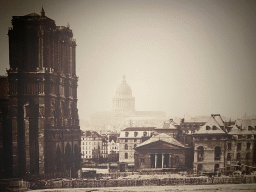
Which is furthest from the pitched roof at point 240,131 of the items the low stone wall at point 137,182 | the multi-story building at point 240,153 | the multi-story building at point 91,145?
the multi-story building at point 91,145

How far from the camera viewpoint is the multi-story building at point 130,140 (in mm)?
40594

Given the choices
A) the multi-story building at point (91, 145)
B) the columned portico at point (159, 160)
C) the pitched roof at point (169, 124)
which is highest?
the pitched roof at point (169, 124)

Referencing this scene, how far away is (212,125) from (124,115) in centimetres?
858

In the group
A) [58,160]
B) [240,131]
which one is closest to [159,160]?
[240,131]

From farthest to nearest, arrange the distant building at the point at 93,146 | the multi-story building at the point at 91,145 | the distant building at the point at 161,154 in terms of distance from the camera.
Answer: the multi-story building at the point at 91,145, the distant building at the point at 93,146, the distant building at the point at 161,154

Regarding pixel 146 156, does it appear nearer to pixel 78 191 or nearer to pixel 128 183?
pixel 128 183

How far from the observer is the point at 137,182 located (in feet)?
121

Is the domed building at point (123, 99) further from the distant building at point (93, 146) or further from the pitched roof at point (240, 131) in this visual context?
the pitched roof at point (240, 131)

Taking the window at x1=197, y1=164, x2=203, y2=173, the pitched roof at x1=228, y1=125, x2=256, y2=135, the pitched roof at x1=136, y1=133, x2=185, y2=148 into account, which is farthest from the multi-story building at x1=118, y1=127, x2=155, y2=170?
the pitched roof at x1=228, y1=125, x2=256, y2=135

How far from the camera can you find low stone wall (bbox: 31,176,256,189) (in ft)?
120

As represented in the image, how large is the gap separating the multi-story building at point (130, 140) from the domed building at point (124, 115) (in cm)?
58

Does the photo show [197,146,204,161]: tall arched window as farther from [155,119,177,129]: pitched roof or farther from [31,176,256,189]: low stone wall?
[155,119,177,129]: pitched roof

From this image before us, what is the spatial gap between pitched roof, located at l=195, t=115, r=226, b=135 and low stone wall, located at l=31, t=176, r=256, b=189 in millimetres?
4313

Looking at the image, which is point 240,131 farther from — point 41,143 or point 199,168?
point 41,143
